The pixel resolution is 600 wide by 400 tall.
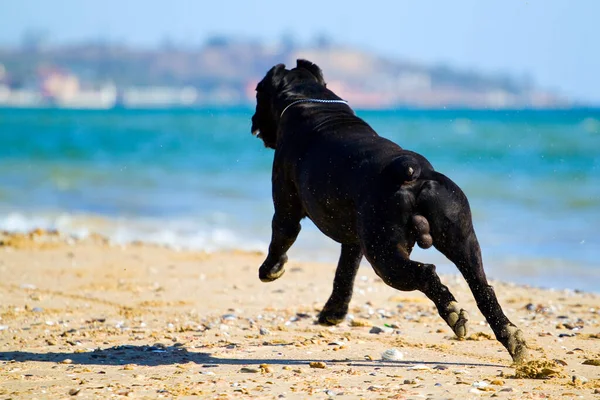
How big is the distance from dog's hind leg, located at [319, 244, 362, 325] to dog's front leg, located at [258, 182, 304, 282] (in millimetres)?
396

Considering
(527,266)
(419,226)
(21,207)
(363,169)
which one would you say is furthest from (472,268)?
(21,207)

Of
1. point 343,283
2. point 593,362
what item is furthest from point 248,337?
point 593,362

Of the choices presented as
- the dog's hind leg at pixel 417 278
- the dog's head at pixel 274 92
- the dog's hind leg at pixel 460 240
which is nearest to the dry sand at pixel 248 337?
the dog's hind leg at pixel 460 240

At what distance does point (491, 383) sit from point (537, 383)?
0.26m

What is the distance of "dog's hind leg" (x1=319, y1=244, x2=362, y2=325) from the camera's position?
6.47 m

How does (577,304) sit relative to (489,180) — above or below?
below

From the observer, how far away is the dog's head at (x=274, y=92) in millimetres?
6734

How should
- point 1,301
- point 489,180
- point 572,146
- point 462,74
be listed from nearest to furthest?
point 1,301 → point 489,180 → point 572,146 → point 462,74

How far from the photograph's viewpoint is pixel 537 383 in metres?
5.03

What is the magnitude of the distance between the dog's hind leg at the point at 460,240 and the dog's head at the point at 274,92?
183cm

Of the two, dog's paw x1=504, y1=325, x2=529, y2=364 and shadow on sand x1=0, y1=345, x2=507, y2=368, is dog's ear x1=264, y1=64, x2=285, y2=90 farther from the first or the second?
dog's paw x1=504, y1=325, x2=529, y2=364

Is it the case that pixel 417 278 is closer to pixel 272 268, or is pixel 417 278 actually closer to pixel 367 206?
pixel 367 206

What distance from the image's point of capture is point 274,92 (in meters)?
6.80

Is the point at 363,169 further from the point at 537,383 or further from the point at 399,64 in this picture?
the point at 399,64
